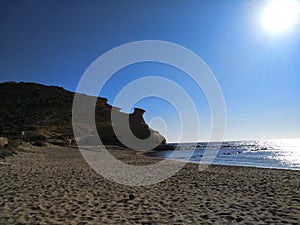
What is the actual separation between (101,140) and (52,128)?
11819 millimetres

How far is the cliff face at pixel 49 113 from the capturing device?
5453 centimetres

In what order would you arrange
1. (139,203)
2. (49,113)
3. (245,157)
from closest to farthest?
1. (139,203)
2. (245,157)
3. (49,113)

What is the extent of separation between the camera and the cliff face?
179ft

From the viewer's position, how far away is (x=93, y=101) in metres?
76.9

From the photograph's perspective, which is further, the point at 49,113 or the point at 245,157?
the point at 49,113

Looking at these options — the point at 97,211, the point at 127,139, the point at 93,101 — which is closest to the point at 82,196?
the point at 97,211

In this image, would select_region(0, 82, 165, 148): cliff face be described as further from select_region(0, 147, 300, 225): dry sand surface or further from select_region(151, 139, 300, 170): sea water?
select_region(0, 147, 300, 225): dry sand surface

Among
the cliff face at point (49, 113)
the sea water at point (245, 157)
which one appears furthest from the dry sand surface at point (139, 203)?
the cliff face at point (49, 113)

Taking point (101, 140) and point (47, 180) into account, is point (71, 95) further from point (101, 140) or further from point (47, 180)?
point (47, 180)

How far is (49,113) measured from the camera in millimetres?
64438

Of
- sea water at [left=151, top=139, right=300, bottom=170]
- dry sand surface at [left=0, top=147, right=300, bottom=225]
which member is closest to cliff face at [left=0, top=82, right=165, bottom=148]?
sea water at [left=151, top=139, right=300, bottom=170]

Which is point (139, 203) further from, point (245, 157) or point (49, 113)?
point (49, 113)

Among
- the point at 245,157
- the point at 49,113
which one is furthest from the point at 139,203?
the point at 49,113

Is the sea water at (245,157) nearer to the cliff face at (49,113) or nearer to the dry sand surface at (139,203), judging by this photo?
the cliff face at (49,113)
